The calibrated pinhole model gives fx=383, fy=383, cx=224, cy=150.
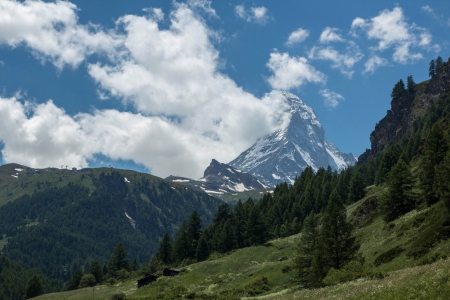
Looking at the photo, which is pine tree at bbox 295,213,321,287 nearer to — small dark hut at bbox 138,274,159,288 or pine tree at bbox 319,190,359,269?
pine tree at bbox 319,190,359,269

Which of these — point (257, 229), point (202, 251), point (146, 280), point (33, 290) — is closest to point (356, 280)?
point (146, 280)

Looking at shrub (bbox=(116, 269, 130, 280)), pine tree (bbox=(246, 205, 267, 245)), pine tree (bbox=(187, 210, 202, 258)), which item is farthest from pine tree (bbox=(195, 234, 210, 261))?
shrub (bbox=(116, 269, 130, 280))

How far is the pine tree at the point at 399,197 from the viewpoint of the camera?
69438 millimetres

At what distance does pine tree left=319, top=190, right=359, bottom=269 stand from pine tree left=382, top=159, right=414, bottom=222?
86.6ft

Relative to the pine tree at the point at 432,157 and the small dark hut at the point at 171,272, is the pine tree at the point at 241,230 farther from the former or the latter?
the pine tree at the point at 432,157

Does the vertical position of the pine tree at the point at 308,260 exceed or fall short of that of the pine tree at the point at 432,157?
it falls short

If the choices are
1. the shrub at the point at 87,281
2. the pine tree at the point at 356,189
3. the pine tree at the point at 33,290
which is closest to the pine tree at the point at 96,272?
the shrub at the point at 87,281

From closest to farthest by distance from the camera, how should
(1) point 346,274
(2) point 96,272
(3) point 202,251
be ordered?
(1) point 346,274 < (3) point 202,251 < (2) point 96,272

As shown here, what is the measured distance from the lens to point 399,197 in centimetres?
6969

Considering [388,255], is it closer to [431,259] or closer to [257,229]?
[431,259]

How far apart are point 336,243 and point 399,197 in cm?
2973

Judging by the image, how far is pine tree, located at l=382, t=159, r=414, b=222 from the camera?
69.4m

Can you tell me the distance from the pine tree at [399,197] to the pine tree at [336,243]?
86.6 feet

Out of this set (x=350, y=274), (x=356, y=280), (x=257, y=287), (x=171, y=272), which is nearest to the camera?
(x=356, y=280)
